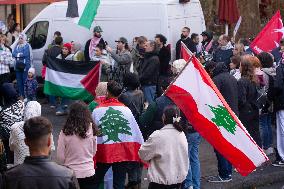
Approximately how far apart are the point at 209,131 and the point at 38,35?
422 inches

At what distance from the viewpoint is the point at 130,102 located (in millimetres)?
9398

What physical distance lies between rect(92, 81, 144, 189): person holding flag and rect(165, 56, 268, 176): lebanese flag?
23.3 inches

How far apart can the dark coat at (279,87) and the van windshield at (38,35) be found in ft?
26.9

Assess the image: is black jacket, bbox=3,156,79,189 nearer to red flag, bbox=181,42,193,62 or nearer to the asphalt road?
red flag, bbox=181,42,193,62

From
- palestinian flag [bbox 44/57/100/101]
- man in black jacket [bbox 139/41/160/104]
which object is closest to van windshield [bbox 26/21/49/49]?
palestinian flag [bbox 44/57/100/101]

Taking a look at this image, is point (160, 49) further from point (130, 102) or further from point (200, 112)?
point (200, 112)

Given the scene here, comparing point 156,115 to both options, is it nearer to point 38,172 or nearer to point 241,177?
point 241,177

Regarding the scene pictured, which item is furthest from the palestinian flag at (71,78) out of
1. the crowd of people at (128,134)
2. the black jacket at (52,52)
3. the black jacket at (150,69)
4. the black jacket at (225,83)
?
the black jacket at (225,83)

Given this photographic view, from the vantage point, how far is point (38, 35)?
60.2 feet

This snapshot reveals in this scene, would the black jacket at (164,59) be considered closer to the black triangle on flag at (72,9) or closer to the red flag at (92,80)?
the red flag at (92,80)

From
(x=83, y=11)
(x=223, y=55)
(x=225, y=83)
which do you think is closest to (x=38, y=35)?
(x=83, y=11)

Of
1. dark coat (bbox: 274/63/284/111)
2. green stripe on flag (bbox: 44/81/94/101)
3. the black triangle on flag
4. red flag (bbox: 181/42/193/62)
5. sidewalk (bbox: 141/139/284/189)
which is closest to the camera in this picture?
red flag (bbox: 181/42/193/62)

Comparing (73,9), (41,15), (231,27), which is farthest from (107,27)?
(231,27)

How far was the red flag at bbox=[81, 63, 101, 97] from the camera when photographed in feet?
47.4
